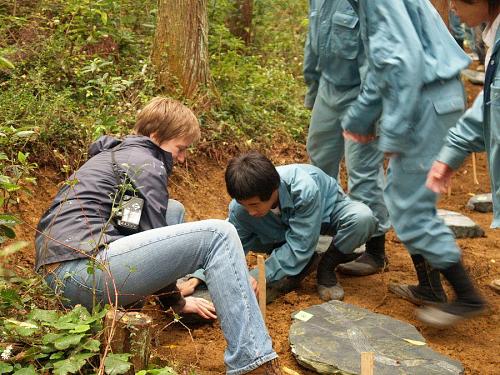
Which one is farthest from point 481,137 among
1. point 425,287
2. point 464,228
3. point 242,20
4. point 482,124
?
point 242,20

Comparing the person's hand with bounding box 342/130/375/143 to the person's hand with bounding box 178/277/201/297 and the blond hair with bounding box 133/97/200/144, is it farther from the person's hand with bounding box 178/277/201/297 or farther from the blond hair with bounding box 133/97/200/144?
the person's hand with bounding box 178/277/201/297

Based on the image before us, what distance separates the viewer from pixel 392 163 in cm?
373

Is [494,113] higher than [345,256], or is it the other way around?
[494,113]

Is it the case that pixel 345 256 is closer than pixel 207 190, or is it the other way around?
pixel 345 256

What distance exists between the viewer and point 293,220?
4.01 meters

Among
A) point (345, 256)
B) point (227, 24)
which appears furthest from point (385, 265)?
point (227, 24)

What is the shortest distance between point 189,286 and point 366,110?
141cm

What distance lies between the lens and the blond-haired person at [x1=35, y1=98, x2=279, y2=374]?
2988 millimetres

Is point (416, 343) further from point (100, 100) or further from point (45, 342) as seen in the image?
point (100, 100)

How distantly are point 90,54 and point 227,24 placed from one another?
253 cm

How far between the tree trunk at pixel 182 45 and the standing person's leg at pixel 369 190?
2.07m

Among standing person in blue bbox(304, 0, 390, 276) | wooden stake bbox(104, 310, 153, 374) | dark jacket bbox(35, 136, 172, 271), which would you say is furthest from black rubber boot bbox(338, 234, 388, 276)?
wooden stake bbox(104, 310, 153, 374)

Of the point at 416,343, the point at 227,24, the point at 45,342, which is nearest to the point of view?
the point at 45,342

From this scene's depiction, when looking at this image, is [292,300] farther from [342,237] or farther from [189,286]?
[189,286]
